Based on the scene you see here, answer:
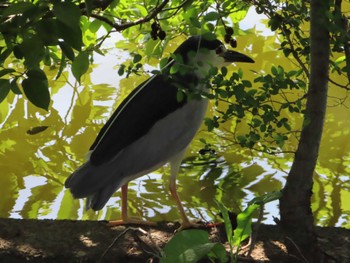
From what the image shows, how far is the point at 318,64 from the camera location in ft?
9.19

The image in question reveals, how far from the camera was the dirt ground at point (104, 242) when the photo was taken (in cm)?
282

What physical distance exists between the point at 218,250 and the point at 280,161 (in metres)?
2.53

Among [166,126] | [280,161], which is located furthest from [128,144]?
[280,161]

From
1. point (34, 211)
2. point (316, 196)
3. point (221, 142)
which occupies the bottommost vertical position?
point (34, 211)

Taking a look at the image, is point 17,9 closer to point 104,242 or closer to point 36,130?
point 104,242

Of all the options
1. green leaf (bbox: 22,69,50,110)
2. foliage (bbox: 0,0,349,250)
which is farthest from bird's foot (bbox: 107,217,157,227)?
green leaf (bbox: 22,69,50,110)

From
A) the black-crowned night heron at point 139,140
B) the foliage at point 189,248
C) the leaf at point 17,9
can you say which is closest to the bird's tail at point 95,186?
the black-crowned night heron at point 139,140

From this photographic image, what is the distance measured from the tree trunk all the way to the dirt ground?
7 centimetres

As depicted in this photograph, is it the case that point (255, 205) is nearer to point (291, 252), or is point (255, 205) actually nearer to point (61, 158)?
point (291, 252)

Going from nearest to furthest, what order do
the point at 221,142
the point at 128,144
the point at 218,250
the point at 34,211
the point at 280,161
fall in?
the point at 218,250, the point at 128,144, the point at 34,211, the point at 280,161, the point at 221,142

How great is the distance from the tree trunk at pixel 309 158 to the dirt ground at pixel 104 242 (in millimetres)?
73

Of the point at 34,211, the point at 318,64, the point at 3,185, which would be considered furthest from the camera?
the point at 3,185

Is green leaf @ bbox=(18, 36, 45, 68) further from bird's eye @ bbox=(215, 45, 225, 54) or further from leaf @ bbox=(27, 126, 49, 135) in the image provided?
leaf @ bbox=(27, 126, 49, 135)

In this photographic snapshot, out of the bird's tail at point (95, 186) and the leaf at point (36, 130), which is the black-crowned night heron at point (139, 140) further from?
the leaf at point (36, 130)
